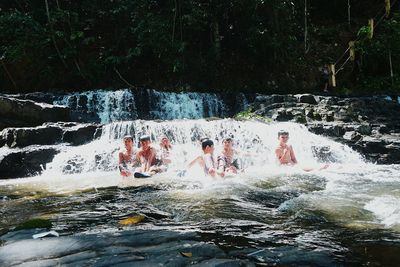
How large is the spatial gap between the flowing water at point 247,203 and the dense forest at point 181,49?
6.97 m

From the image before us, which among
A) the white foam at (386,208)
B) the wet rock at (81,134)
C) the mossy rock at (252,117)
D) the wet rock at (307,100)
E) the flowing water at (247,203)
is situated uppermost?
the wet rock at (307,100)

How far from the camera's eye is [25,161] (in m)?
8.14

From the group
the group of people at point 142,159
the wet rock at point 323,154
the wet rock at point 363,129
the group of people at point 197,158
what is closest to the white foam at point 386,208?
the group of people at point 197,158

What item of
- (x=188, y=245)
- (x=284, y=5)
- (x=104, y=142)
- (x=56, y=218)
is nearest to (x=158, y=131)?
(x=104, y=142)

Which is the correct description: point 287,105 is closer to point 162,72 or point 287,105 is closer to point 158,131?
point 158,131

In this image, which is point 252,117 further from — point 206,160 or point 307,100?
point 206,160

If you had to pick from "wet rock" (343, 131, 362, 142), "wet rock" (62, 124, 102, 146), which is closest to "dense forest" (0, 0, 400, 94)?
"wet rock" (62, 124, 102, 146)

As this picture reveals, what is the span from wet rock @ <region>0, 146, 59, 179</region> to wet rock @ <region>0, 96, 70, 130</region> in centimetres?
190

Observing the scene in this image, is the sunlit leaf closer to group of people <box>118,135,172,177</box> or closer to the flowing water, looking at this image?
the flowing water

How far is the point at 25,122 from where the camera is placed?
10016 mm

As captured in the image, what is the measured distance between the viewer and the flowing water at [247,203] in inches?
113

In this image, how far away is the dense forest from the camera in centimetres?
1470

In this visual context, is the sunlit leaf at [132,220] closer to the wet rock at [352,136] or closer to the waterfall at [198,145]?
the waterfall at [198,145]

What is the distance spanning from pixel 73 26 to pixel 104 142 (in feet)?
28.5
